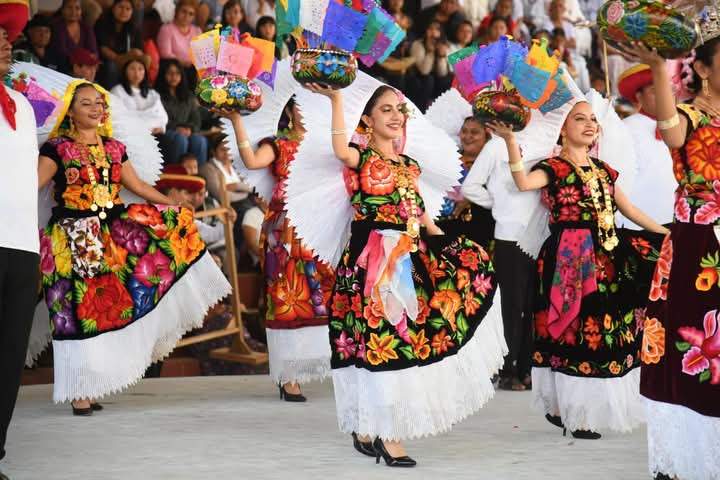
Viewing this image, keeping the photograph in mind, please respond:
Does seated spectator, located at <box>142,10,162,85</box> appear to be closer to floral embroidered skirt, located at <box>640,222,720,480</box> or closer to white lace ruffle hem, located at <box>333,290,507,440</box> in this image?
white lace ruffle hem, located at <box>333,290,507,440</box>

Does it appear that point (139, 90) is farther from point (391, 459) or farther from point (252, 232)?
point (391, 459)

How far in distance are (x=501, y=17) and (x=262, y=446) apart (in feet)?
27.9

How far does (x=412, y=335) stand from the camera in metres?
4.72

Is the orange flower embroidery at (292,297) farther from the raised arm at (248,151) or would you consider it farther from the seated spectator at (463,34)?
the seated spectator at (463,34)

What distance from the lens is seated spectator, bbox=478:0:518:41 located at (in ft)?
41.1

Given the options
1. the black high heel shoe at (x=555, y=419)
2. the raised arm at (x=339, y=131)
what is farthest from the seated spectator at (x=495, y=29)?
the raised arm at (x=339, y=131)

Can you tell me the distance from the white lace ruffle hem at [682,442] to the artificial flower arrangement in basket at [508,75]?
1.56m

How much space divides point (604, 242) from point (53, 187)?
108 inches

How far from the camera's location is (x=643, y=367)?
398 cm

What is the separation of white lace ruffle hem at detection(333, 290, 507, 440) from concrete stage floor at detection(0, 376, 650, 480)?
18 centimetres

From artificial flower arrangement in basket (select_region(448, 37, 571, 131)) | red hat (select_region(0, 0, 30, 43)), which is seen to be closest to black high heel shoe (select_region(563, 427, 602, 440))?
artificial flower arrangement in basket (select_region(448, 37, 571, 131))

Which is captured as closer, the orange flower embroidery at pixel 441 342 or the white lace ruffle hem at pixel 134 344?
the orange flower embroidery at pixel 441 342

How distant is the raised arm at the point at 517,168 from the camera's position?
5.05 m

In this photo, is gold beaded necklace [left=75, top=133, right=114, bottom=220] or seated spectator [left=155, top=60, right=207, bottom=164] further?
seated spectator [left=155, top=60, right=207, bottom=164]
